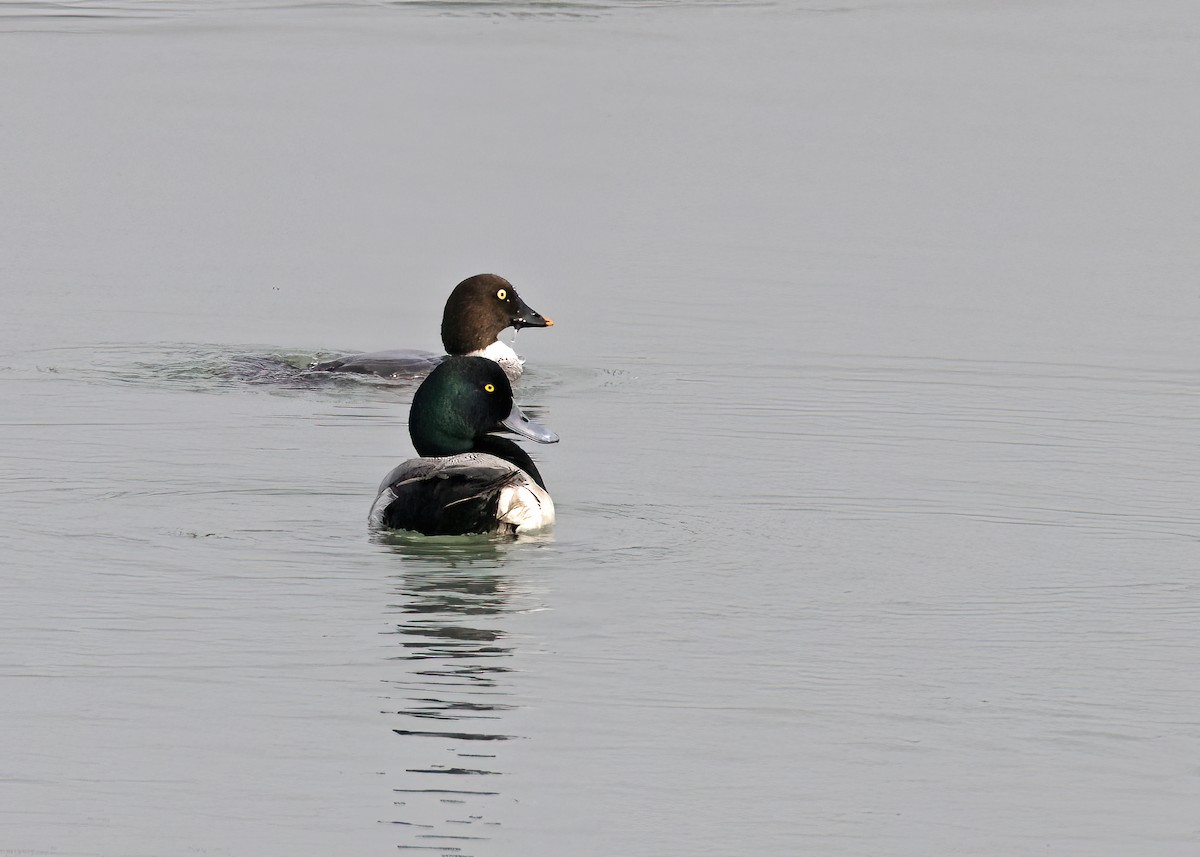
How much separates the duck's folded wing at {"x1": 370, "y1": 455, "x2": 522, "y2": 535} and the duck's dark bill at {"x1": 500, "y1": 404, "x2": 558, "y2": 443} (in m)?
0.84

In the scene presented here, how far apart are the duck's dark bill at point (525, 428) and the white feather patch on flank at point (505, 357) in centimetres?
405

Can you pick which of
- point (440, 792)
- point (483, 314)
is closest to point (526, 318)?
point (483, 314)

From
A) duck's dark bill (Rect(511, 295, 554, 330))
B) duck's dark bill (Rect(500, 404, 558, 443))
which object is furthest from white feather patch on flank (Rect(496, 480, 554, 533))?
duck's dark bill (Rect(511, 295, 554, 330))

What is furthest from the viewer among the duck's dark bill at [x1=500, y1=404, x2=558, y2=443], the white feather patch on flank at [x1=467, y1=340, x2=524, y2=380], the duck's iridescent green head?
the white feather patch on flank at [x1=467, y1=340, x2=524, y2=380]

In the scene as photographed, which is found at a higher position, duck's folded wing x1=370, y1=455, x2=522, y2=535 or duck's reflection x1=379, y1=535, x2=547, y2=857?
duck's folded wing x1=370, y1=455, x2=522, y2=535

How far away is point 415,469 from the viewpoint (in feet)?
36.3

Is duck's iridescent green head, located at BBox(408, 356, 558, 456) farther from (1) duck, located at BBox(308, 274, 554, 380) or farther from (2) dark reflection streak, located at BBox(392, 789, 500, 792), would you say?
(1) duck, located at BBox(308, 274, 554, 380)

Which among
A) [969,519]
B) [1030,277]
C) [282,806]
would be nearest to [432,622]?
[282,806]

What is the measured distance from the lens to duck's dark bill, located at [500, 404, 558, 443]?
11.9 metres

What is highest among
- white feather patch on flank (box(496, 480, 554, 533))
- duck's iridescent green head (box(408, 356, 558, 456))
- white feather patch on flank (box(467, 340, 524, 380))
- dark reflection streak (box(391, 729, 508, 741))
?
white feather patch on flank (box(467, 340, 524, 380))

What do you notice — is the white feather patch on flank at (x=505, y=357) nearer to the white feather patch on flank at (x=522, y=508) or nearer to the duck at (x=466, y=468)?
the duck at (x=466, y=468)

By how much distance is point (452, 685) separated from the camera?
26.9 feet

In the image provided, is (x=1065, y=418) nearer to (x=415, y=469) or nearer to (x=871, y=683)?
(x=415, y=469)

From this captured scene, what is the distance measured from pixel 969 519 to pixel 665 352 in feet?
16.8
